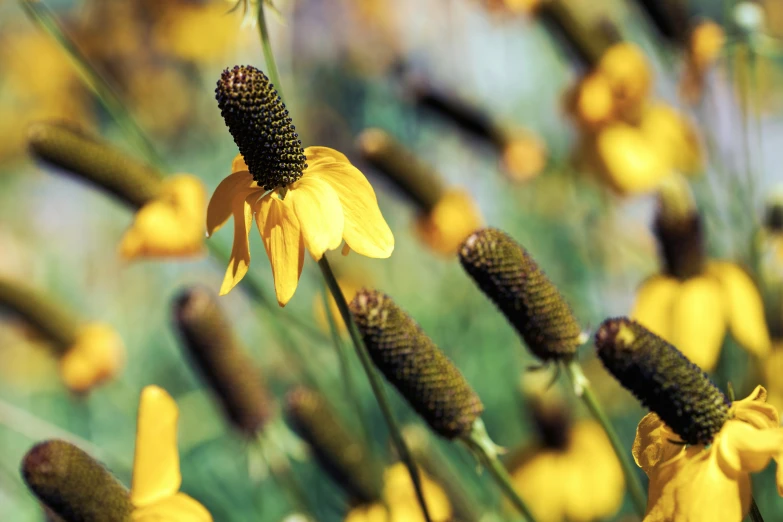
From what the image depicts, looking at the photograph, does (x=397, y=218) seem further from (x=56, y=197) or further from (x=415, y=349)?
(x=415, y=349)

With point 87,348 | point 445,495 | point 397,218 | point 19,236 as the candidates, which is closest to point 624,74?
point 445,495

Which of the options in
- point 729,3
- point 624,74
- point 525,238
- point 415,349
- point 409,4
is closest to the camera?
point 415,349

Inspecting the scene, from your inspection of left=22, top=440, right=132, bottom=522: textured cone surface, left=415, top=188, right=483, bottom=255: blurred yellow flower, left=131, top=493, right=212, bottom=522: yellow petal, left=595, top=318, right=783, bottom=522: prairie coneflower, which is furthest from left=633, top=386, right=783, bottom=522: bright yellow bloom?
left=415, top=188, right=483, bottom=255: blurred yellow flower

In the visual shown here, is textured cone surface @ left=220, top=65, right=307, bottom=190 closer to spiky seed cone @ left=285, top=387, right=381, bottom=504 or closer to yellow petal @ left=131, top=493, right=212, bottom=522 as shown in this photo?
yellow petal @ left=131, top=493, right=212, bottom=522

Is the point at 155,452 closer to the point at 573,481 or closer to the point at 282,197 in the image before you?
the point at 282,197

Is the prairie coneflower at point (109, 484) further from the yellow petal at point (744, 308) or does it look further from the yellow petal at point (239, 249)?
the yellow petal at point (744, 308)

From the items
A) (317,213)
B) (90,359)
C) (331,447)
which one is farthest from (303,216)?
(90,359)
